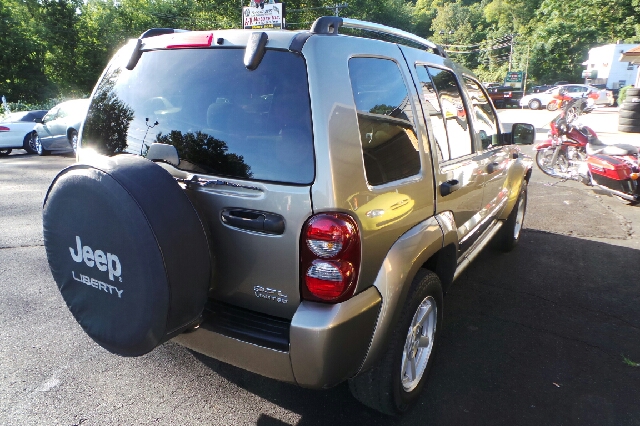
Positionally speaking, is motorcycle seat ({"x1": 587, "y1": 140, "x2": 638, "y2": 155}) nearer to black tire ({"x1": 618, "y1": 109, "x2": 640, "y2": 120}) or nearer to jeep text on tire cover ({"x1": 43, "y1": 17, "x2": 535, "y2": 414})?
jeep text on tire cover ({"x1": 43, "y1": 17, "x2": 535, "y2": 414})

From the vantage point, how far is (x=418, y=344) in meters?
2.63

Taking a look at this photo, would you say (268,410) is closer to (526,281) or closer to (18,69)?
(526,281)

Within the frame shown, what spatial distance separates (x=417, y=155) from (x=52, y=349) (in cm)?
267

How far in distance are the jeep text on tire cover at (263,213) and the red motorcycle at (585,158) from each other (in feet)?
19.1

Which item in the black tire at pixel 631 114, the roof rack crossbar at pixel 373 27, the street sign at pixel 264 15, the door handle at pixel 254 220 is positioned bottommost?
the black tire at pixel 631 114

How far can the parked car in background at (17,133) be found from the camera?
13773mm

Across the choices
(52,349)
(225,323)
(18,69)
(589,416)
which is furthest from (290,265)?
(18,69)

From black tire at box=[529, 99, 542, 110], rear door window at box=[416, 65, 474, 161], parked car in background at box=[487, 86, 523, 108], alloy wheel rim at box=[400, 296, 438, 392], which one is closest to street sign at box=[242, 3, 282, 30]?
rear door window at box=[416, 65, 474, 161]

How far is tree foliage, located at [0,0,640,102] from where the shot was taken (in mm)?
33969

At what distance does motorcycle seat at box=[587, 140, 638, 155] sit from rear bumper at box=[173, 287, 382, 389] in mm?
6948

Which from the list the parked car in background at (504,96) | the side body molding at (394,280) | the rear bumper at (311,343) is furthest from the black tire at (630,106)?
the rear bumper at (311,343)

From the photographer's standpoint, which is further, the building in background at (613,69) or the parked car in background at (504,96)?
the building in background at (613,69)

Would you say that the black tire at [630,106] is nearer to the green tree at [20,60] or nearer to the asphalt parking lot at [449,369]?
the asphalt parking lot at [449,369]

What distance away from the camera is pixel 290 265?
196 cm
